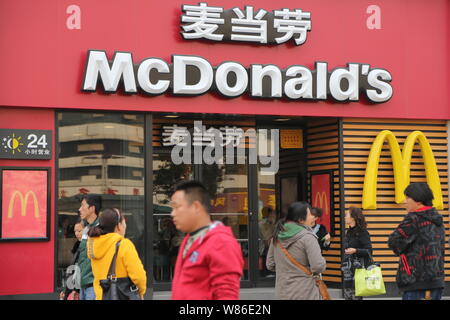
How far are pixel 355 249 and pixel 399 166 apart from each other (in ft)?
12.1

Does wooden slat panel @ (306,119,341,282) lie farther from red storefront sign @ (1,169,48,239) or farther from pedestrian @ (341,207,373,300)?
red storefront sign @ (1,169,48,239)

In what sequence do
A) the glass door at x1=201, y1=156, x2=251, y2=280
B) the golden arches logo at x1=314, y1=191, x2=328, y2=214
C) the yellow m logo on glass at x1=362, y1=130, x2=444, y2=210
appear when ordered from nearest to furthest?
the yellow m logo on glass at x1=362, y1=130, x2=444, y2=210
the glass door at x1=201, y1=156, x2=251, y2=280
the golden arches logo at x1=314, y1=191, x2=328, y2=214

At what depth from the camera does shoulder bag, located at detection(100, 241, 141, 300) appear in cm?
757

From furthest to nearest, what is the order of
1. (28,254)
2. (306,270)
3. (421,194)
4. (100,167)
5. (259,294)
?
1. (259,294)
2. (100,167)
3. (28,254)
4. (306,270)
5. (421,194)

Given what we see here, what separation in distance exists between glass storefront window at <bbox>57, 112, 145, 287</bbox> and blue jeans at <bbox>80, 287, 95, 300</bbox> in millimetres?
5291

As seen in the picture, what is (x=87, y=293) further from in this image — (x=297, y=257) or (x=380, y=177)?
(x=380, y=177)

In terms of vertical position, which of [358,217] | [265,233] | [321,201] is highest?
[321,201]

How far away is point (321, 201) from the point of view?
15422 mm

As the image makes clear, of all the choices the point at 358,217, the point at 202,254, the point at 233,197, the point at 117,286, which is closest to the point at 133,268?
the point at 117,286

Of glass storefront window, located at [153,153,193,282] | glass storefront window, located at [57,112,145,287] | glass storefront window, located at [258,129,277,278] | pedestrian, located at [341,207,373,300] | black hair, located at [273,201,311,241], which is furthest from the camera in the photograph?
glass storefront window, located at [258,129,277,278]

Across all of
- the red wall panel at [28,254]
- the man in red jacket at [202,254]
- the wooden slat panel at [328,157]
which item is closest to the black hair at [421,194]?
the man in red jacket at [202,254]

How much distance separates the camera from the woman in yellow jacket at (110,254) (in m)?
7.61

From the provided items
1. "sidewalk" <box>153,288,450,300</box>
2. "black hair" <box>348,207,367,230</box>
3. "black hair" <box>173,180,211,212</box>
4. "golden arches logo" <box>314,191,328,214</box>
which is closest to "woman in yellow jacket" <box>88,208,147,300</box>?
"black hair" <box>173,180,211,212</box>

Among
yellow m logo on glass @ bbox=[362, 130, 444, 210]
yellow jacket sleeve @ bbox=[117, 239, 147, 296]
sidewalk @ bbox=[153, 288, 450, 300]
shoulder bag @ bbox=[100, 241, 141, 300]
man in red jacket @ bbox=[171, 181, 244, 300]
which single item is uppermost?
yellow m logo on glass @ bbox=[362, 130, 444, 210]
